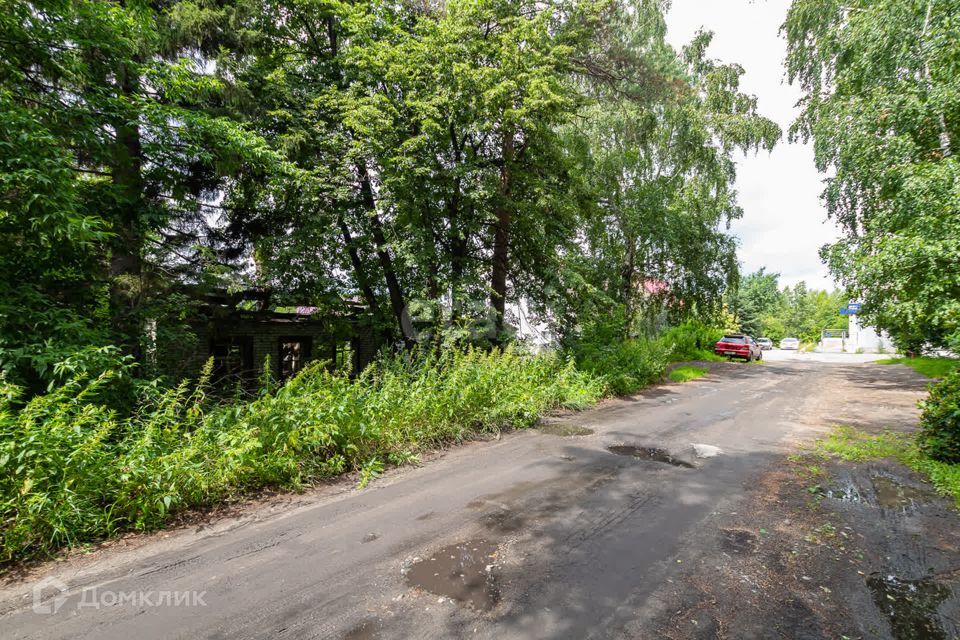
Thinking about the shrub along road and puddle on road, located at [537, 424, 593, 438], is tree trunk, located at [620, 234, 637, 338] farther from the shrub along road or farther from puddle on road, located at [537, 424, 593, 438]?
the shrub along road

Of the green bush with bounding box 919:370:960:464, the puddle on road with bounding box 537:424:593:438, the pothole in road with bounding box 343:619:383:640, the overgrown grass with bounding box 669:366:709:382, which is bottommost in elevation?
the overgrown grass with bounding box 669:366:709:382

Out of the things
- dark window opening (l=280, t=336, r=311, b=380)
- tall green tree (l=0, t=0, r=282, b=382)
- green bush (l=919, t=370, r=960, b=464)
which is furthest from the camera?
dark window opening (l=280, t=336, r=311, b=380)

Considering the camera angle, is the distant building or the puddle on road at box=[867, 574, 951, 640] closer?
the puddle on road at box=[867, 574, 951, 640]

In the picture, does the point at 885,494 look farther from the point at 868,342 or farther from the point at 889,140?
the point at 868,342

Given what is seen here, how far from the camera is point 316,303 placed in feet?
36.6

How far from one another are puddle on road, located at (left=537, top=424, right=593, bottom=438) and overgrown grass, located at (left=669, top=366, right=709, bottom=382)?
30.2 ft

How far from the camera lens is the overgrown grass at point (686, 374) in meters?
15.9

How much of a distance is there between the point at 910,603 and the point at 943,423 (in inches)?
183

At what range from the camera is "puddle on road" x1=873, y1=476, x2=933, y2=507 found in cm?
455

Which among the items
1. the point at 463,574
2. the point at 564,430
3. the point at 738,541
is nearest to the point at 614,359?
the point at 564,430

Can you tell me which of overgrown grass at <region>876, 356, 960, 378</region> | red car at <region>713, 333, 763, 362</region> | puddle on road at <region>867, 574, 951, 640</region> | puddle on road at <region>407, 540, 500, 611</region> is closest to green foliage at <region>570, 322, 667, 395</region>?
puddle on road at <region>867, 574, 951, 640</region>

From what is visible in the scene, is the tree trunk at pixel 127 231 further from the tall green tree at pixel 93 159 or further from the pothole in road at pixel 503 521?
the pothole in road at pixel 503 521

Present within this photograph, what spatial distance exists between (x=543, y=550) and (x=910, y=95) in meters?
13.5

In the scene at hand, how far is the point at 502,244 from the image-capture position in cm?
1259
